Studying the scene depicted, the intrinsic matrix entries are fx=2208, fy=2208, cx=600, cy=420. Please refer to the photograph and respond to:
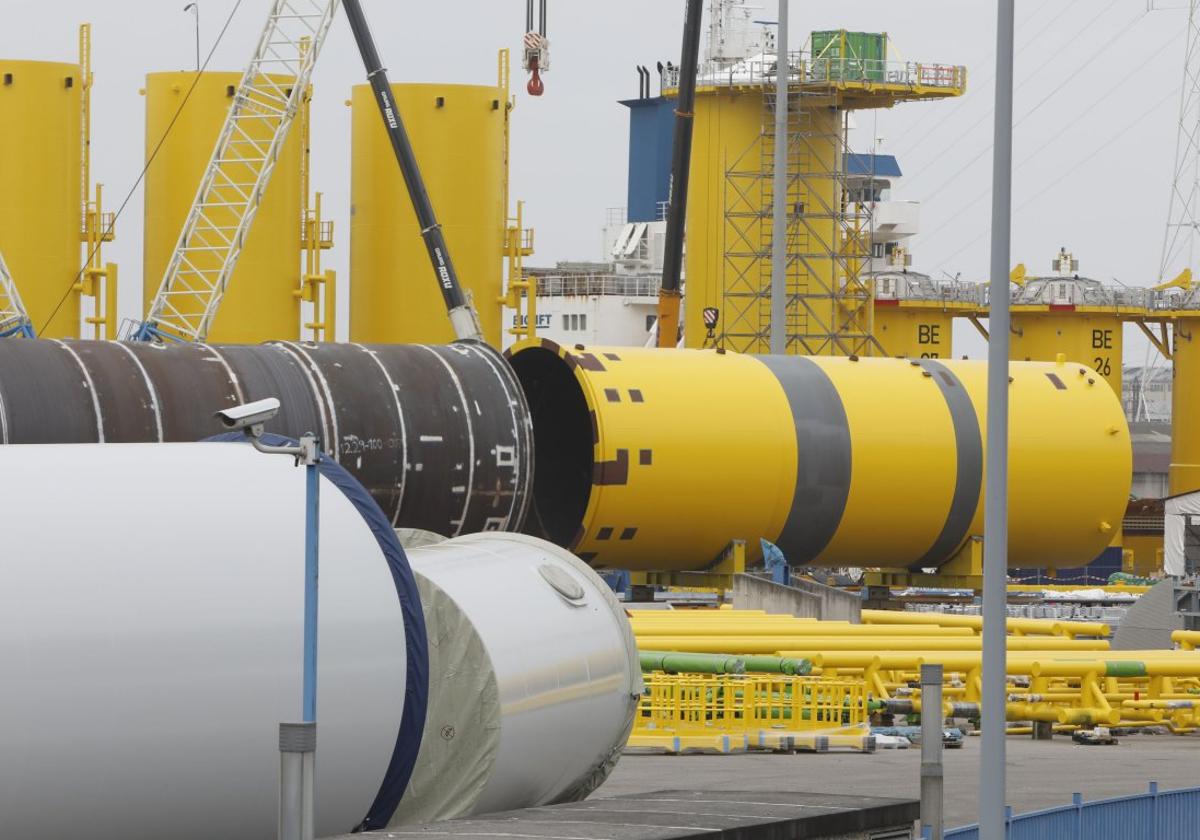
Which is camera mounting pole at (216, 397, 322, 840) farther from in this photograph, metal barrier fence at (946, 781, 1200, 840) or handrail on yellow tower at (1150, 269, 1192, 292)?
handrail on yellow tower at (1150, 269, 1192, 292)

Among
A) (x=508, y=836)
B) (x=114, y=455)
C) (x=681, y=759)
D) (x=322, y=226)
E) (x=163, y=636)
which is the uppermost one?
(x=322, y=226)

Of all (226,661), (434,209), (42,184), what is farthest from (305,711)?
(434,209)

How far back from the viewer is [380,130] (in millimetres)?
55250

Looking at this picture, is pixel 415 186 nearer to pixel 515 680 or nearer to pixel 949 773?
pixel 949 773

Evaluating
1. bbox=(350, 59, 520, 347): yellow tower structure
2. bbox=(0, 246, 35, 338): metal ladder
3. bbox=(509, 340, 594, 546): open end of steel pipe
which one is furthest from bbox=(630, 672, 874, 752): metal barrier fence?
bbox=(350, 59, 520, 347): yellow tower structure

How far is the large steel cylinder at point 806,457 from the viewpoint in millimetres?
33625

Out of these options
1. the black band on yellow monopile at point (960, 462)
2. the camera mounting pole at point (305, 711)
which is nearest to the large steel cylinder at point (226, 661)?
the camera mounting pole at point (305, 711)

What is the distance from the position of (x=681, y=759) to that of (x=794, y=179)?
5488cm

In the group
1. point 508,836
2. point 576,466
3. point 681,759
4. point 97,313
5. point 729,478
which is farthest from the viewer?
point 97,313

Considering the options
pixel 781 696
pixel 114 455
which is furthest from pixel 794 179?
pixel 114 455

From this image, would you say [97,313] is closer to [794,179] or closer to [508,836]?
[794,179]

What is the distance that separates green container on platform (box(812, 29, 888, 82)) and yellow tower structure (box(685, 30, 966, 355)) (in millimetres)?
70

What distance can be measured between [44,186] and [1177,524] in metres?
30.0

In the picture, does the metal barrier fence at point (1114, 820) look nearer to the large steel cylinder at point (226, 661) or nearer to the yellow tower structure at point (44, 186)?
the large steel cylinder at point (226, 661)
